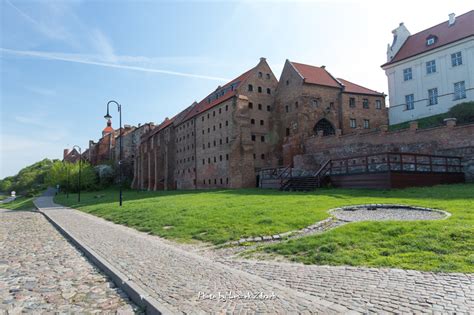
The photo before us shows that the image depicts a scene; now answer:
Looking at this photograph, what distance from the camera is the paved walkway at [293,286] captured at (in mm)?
4449

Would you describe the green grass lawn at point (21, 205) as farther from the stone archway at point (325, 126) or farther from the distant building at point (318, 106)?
the stone archway at point (325, 126)

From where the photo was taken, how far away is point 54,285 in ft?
21.4

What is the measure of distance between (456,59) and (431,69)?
100 inches

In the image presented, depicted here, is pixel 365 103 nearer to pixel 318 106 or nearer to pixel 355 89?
pixel 355 89

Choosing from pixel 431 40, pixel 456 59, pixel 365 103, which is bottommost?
pixel 365 103

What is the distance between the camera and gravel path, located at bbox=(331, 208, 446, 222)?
10.8 m

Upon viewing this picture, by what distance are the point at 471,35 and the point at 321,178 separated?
70.3 feet

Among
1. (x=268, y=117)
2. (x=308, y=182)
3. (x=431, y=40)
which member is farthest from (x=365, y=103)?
(x=308, y=182)

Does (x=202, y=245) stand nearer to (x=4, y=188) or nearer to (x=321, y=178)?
(x=321, y=178)

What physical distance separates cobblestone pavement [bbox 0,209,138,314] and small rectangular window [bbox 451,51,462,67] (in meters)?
37.0

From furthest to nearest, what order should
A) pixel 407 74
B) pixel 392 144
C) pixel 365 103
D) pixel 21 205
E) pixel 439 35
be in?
pixel 21 205
pixel 365 103
pixel 407 74
pixel 439 35
pixel 392 144

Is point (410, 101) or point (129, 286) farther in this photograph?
point (410, 101)

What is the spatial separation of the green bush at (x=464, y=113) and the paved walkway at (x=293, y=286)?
89.1 ft

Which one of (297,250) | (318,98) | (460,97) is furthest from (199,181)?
(297,250)
